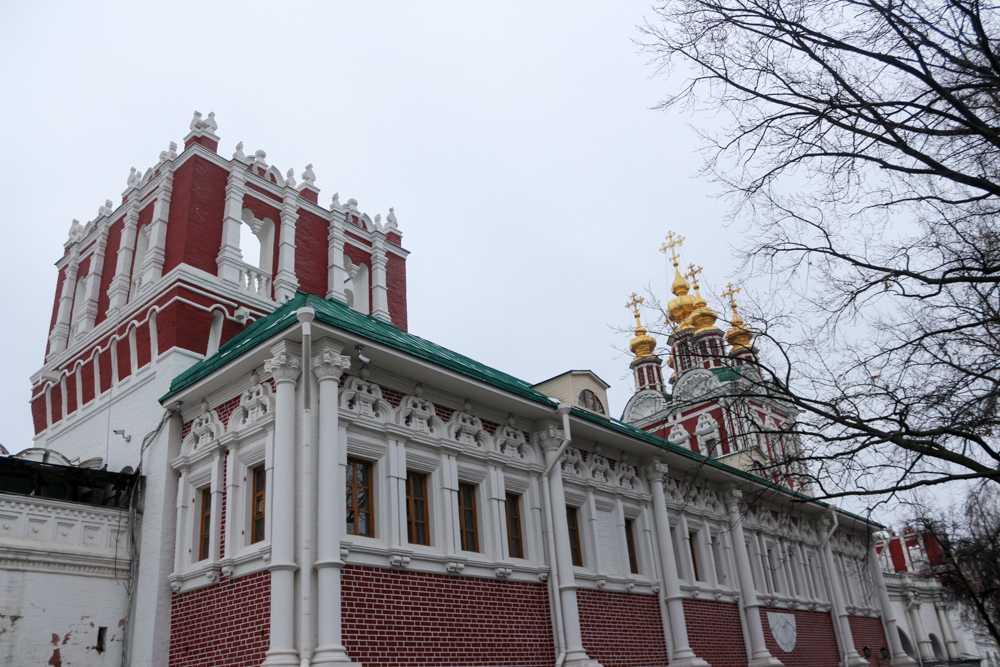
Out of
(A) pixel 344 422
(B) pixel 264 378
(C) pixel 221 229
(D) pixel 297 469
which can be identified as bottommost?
(D) pixel 297 469

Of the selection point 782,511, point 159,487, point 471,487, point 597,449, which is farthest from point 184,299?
point 782,511

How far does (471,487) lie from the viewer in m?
14.2

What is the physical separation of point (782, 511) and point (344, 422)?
17.5 metres

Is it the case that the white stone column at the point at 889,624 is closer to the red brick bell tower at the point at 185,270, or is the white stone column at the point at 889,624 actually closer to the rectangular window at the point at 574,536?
the rectangular window at the point at 574,536

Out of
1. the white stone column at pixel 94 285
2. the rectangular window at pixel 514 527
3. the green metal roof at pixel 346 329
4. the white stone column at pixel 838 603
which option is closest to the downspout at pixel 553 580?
the rectangular window at pixel 514 527

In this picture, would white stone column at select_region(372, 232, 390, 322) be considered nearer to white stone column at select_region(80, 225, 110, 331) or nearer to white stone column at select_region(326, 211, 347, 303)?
white stone column at select_region(326, 211, 347, 303)

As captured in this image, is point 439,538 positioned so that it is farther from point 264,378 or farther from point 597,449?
point 597,449

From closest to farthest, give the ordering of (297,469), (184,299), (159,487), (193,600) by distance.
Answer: (297,469) → (193,600) → (159,487) → (184,299)

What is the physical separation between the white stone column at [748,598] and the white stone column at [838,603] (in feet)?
20.3

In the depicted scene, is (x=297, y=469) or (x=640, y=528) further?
(x=640, y=528)

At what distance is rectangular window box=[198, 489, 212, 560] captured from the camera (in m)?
12.7

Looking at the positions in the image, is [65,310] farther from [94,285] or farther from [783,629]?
[783,629]

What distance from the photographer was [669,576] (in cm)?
1747

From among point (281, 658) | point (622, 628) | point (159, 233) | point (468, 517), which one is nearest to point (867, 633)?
point (622, 628)
